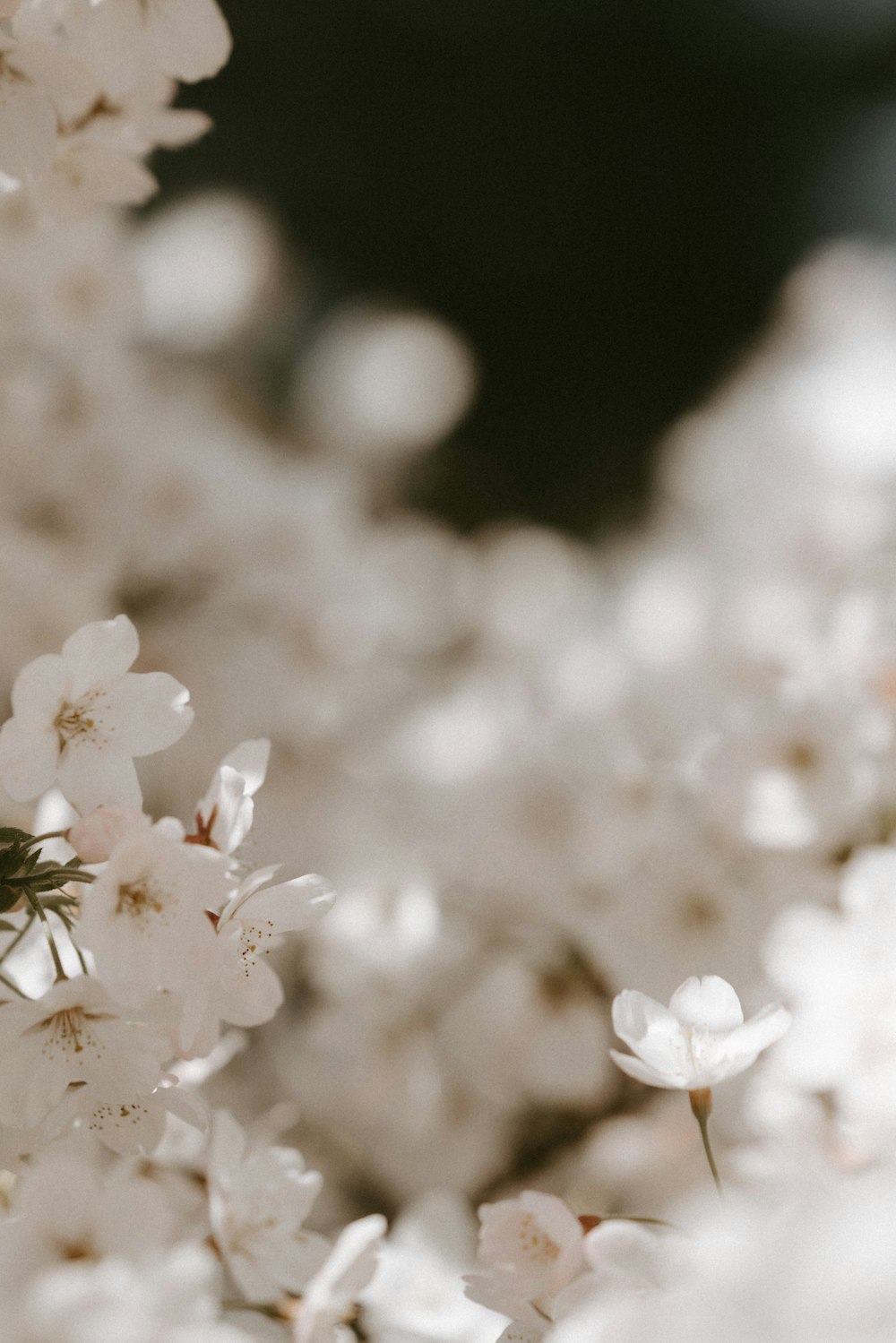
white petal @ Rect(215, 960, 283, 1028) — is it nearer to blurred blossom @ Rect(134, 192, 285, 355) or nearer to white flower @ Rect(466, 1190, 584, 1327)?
white flower @ Rect(466, 1190, 584, 1327)

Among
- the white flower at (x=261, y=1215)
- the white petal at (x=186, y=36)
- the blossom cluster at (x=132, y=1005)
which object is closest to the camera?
the blossom cluster at (x=132, y=1005)

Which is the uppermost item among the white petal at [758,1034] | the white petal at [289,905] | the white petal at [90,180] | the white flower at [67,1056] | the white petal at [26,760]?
the white petal at [90,180]

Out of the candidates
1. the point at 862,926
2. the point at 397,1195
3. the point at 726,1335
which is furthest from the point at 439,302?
the point at 726,1335

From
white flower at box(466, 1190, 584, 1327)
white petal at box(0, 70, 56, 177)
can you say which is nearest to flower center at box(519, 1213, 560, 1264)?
white flower at box(466, 1190, 584, 1327)

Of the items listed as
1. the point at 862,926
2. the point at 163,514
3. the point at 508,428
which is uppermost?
the point at 508,428

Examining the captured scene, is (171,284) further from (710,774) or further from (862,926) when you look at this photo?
(862,926)

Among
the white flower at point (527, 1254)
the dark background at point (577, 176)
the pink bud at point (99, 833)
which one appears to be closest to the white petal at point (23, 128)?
the pink bud at point (99, 833)

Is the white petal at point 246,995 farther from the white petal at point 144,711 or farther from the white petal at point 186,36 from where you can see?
the white petal at point 186,36
